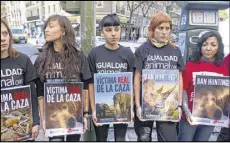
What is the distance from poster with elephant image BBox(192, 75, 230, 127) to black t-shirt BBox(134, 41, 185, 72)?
30 cm

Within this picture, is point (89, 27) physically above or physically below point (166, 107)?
above

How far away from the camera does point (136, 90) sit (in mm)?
2424

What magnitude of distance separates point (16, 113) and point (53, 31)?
748mm

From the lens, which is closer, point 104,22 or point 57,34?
point 57,34

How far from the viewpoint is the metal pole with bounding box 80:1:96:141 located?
2932mm

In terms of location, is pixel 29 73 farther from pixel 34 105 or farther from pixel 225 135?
pixel 225 135

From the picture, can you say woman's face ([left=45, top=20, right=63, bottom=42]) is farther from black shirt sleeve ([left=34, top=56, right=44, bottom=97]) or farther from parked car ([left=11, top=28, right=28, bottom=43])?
parked car ([left=11, top=28, right=28, bottom=43])

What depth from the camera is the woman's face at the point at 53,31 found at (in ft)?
7.19

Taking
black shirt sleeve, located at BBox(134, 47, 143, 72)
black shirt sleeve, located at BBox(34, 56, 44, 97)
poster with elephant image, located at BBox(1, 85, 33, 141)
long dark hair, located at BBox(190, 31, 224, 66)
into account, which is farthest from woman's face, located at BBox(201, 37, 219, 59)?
poster with elephant image, located at BBox(1, 85, 33, 141)

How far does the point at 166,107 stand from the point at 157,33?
0.71 meters

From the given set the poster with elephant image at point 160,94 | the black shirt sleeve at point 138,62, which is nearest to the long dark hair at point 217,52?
the poster with elephant image at point 160,94

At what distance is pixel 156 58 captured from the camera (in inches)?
94.5

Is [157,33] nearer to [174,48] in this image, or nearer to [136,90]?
[174,48]

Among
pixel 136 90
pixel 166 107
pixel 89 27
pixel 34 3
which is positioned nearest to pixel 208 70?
pixel 166 107
